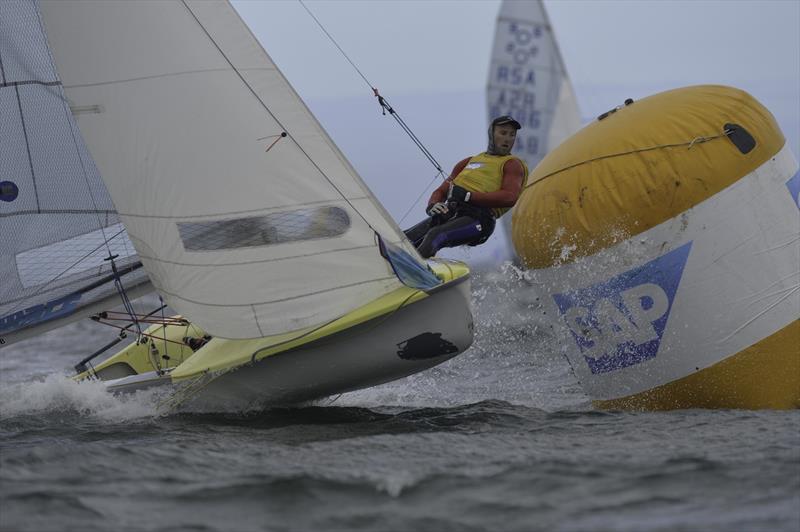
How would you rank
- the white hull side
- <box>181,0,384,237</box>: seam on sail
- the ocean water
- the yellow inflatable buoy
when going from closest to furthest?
the ocean water
the yellow inflatable buoy
the white hull side
<box>181,0,384,237</box>: seam on sail

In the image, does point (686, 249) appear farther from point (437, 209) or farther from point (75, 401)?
point (75, 401)

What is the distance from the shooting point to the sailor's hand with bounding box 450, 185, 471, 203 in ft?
23.2

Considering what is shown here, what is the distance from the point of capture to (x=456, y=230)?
711 centimetres

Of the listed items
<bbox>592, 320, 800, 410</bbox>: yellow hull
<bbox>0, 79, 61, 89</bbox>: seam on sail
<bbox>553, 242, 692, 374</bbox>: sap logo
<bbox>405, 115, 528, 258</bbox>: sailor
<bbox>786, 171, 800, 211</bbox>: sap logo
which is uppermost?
<bbox>0, 79, 61, 89</bbox>: seam on sail

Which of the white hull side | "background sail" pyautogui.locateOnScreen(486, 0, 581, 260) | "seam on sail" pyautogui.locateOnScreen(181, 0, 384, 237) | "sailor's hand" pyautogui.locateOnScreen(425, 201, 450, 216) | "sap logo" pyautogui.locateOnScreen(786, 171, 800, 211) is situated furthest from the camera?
"background sail" pyautogui.locateOnScreen(486, 0, 581, 260)

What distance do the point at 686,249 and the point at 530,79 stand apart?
15.1 meters

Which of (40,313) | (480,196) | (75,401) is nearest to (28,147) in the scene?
(40,313)

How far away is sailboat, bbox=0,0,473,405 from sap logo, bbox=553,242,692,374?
26.0 inches

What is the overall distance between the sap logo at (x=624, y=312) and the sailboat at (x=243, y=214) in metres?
0.66

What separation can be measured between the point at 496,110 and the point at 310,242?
569 inches

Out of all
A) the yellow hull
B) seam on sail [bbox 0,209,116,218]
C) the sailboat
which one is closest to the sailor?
the sailboat

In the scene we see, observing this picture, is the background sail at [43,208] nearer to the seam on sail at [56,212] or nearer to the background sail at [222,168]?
the seam on sail at [56,212]

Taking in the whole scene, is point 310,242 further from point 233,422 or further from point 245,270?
point 233,422

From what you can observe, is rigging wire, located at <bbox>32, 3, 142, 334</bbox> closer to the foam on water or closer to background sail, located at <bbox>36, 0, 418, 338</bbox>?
the foam on water
